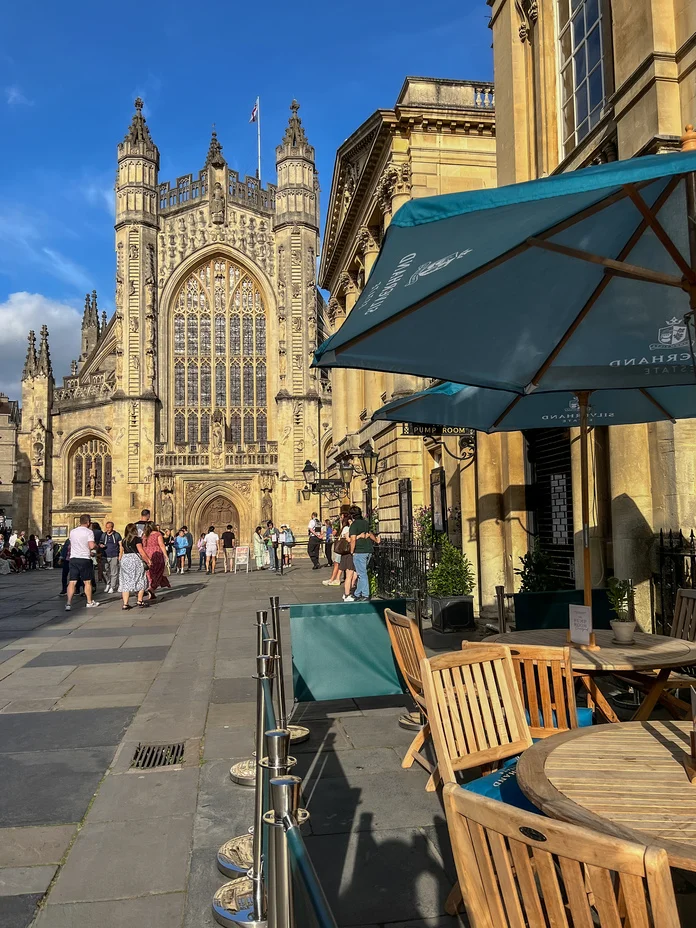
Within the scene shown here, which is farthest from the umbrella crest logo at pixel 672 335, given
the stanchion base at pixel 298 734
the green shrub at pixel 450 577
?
the green shrub at pixel 450 577

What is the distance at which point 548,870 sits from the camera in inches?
52.7

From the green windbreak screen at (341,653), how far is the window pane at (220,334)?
37.0 m

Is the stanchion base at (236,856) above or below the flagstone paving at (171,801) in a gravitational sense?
above

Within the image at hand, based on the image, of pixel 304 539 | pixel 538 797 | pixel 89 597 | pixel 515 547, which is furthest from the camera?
pixel 304 539

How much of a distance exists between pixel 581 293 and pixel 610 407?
2.09m

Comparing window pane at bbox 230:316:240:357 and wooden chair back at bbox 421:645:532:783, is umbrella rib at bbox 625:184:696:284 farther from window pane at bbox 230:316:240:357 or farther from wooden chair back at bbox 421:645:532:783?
window pane at bbox 230:316:240:357

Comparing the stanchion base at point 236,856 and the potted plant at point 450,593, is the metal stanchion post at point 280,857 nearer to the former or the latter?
the stanchion base at point 236,856

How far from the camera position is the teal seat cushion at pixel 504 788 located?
277 cm

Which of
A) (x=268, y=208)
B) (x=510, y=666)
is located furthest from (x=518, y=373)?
(x=268, y=208)

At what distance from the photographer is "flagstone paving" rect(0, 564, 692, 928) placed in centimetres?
296

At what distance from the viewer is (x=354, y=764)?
180 inches

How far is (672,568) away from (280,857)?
5.90 metres

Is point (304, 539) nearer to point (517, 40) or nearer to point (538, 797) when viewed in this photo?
point (517, 40)

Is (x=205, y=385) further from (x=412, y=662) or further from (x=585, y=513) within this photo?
(x=412, y=662)
